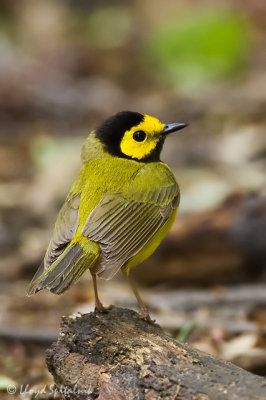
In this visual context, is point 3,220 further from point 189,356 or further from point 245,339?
point 189,356

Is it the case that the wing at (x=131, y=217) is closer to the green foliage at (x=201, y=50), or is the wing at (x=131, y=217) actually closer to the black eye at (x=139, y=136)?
the black eye at (x=139, y=136)

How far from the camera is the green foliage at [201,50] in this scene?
12930 millimetres

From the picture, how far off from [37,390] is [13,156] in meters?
5.84

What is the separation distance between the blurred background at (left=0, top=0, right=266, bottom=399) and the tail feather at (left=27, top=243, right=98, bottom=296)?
1.13 metres

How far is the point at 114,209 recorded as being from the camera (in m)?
4.25

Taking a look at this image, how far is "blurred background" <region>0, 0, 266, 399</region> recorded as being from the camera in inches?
224

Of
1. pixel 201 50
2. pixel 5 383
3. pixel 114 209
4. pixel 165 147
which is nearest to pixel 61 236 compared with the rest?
pixel 114 209

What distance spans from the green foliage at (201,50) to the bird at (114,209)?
25.7 feet

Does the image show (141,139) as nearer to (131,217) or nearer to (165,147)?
(131,217)

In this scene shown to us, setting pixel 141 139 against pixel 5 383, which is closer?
pixel 5 383

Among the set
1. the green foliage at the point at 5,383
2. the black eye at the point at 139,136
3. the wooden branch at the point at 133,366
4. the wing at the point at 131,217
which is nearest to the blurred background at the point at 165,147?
the green foliage at the point at 5,383

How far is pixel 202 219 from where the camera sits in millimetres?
6332

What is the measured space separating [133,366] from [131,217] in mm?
1010

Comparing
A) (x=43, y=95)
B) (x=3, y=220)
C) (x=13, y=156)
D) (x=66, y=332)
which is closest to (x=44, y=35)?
(x=43, y=95)
